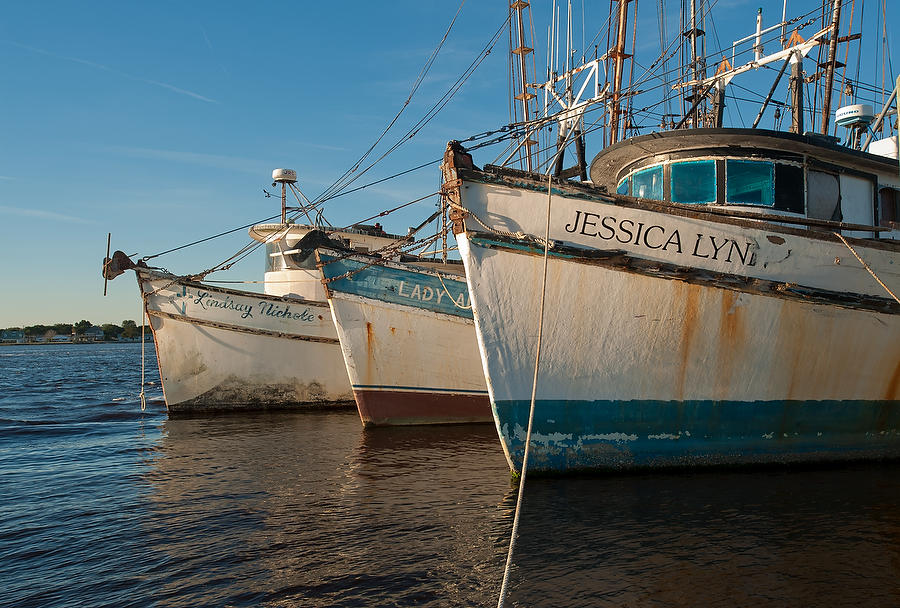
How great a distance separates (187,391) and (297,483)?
25.1ft

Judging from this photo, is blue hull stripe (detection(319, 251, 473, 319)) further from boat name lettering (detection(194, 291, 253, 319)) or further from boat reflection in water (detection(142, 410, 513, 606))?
boat name lettering (detection(194, 291, 253, 319))

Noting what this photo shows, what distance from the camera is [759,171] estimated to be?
7637 millimetres

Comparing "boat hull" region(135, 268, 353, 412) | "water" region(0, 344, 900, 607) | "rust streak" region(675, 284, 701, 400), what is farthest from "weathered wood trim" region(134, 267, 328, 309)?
"rust streak" region(675, 284, 701, 400)

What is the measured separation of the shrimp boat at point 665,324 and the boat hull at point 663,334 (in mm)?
15

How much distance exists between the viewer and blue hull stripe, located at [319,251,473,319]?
1142cm

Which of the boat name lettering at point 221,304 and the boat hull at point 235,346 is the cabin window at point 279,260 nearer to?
the boat hull at point 235,346

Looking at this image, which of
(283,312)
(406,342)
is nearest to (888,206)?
(406,342)

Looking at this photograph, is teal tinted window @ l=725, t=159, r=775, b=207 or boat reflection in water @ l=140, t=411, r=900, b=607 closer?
boat reflection in water @ l=140, t=411, r=900, b=607

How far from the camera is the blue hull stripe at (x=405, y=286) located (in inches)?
450

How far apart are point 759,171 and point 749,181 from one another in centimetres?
18

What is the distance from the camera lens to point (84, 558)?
5324 millimetres

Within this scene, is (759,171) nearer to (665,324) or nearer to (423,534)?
(665,324)

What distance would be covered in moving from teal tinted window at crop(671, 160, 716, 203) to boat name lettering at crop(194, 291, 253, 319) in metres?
9.82

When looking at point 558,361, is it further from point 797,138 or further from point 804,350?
point 797,138
